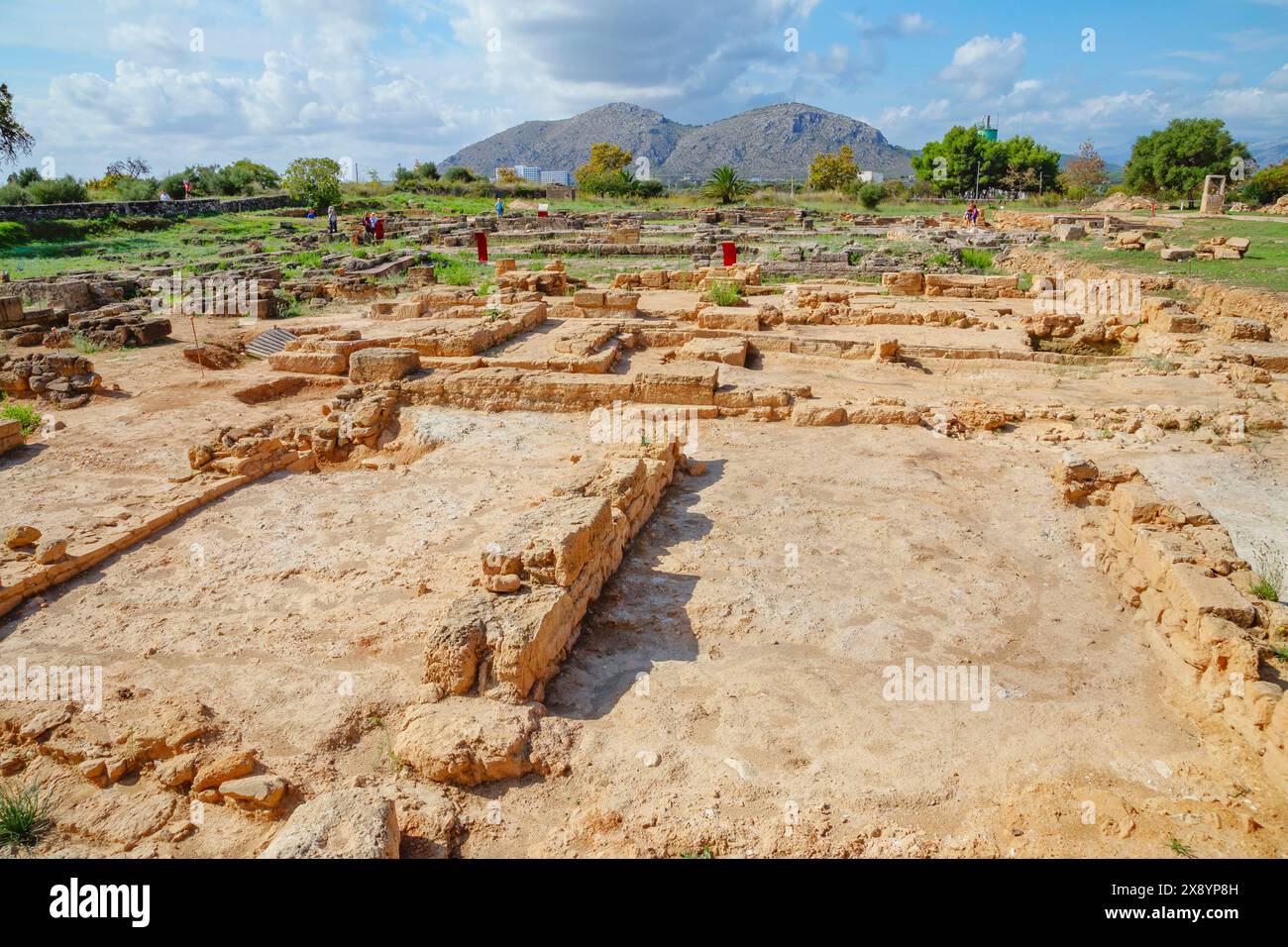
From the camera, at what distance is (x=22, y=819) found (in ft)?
11.1

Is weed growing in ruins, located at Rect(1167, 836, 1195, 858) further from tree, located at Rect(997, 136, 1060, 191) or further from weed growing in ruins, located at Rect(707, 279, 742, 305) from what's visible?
tree, located at Rect(997, 136, 1060, 191)

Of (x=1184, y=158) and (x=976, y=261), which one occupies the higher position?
(x=1184, y=158)

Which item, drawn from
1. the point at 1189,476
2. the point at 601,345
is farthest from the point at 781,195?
the point at 1189,476

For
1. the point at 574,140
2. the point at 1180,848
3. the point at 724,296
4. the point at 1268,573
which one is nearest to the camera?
the point at 1180,848

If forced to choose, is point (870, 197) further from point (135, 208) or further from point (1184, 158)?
point (135, 208)

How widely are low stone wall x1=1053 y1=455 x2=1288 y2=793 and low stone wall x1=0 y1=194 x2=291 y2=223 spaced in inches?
1497

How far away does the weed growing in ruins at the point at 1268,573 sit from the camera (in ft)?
15.4

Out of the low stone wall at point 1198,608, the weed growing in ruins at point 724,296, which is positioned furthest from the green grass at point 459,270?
the low stone wall at point 1198,608

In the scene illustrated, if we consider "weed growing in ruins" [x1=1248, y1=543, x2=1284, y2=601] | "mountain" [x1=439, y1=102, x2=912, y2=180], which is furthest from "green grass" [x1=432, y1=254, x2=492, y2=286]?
"mountain" [x1=439, y1=102, x2=912, y2=180]

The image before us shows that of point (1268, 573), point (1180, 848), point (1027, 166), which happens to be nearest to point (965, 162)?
point (1027, 166)

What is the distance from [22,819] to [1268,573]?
294 inches

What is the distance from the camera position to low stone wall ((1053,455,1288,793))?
3.75 m

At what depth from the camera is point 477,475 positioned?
25.6 ft
